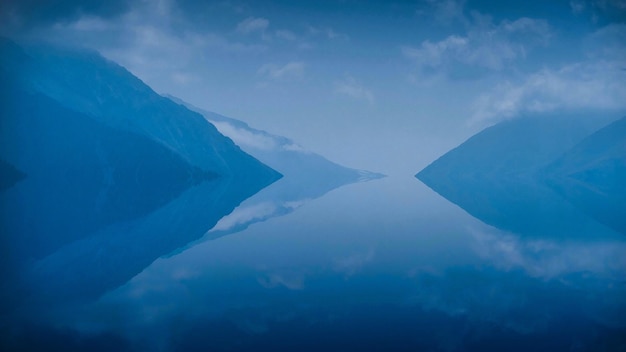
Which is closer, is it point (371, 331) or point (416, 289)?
point (371, 331)

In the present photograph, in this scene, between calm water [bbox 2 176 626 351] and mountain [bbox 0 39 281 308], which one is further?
mountain [bbox 0 39 281 308]

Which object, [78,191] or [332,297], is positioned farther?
[78,191]

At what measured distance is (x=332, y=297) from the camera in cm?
1348

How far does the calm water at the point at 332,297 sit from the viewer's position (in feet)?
33.2

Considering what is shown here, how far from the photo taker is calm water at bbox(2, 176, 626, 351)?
1011 cm

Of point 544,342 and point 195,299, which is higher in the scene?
point 544,342

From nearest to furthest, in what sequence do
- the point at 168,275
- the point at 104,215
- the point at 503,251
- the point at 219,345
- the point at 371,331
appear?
1. the point at 219,345
2. the point at 371,331
3. the point at 168,275
4. the point at 503,251
5. the point at 104,215

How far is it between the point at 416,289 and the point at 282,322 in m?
5.69

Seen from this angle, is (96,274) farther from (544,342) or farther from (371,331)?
(544,342)

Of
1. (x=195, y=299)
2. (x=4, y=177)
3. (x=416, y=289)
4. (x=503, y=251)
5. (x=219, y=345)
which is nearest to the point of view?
(x=219, y=345)

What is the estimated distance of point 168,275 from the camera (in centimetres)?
1627

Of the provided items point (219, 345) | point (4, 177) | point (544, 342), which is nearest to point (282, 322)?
point (219, 345)

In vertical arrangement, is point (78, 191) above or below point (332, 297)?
below

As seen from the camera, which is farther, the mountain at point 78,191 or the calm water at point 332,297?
the mountain at point 78,191
